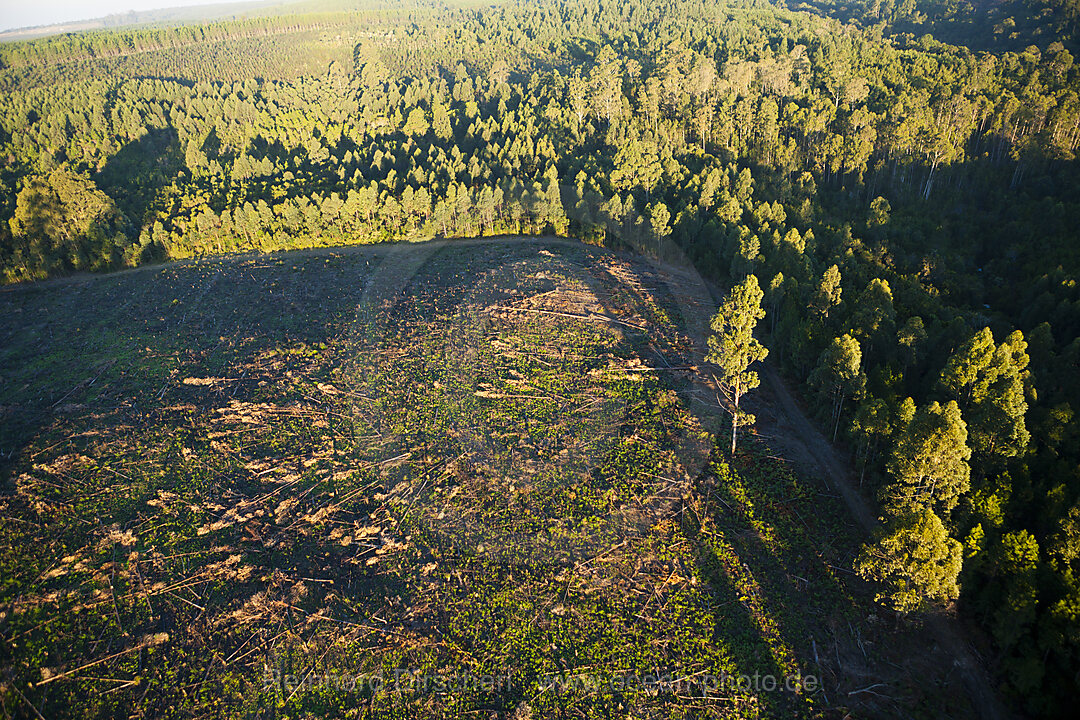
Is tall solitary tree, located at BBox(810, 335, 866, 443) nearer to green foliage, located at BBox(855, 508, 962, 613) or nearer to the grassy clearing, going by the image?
the grassy clearing

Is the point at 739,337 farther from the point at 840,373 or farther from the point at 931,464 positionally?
the point at 931,464

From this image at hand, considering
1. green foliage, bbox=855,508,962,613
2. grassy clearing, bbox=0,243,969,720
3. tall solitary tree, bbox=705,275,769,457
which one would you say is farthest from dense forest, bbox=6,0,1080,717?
tall solitary tree, bbox=705,275,769,457

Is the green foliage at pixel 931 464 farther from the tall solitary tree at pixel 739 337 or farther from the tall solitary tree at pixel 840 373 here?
the tall solitary tree at pixel 840 373

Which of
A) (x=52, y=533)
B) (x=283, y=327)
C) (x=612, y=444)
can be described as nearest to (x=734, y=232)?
(x=612, y=444)

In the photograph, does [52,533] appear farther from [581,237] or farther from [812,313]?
[581,237]

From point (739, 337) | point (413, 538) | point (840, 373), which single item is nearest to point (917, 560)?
point (739, 337)
